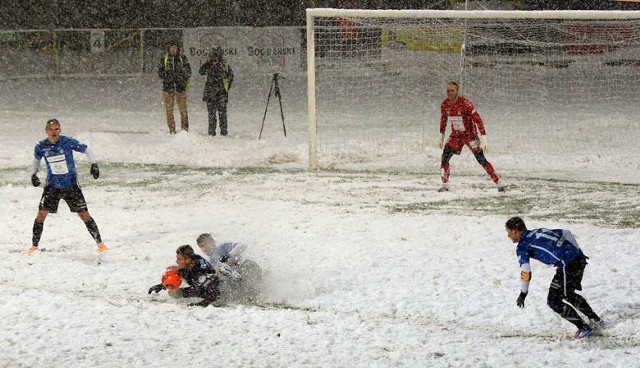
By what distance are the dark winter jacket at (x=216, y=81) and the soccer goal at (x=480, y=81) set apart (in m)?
2.06

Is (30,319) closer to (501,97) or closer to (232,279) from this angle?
(232,279)

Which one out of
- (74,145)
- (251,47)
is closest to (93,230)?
(74,145)

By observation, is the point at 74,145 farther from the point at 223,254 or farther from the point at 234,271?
the point at 234,271

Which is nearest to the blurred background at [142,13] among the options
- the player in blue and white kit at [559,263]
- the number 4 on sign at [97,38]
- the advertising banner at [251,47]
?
the number 4 on sign at [97,38]

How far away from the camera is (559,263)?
797 centimetres

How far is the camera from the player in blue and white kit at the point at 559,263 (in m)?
7.96

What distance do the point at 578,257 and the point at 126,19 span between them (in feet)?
112

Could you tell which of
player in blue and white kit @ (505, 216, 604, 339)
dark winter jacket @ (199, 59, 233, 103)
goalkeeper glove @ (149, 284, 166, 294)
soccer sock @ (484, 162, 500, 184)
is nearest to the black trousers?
player in blue and white kit @ (505, 216, 604, 339)

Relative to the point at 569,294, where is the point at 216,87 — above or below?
above

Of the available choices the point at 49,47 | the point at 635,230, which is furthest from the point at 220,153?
the point at 49,47

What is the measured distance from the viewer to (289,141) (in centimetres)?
2036

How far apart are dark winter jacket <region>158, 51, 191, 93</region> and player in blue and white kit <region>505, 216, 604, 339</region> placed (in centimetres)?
1357

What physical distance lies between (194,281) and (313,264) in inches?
67.9

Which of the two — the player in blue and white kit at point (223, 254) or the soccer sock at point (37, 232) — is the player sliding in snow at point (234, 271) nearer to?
the player in blue and white kit at point (223, 254)
